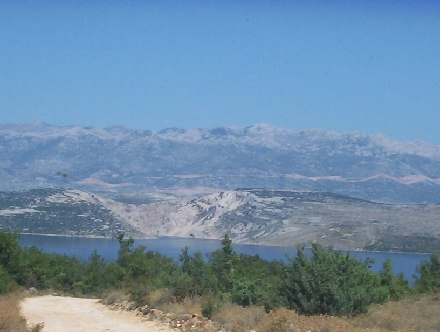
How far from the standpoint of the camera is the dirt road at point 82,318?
17812 millimetres

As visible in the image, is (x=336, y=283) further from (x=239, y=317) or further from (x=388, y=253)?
(x=388, y=253)

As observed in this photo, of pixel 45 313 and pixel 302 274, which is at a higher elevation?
pixel 302 274

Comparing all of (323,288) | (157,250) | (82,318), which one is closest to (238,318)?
(323,288)

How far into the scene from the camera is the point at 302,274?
707 inches

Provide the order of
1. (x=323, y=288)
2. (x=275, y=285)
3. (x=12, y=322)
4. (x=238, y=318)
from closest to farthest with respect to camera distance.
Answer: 1. (x=12, y=322)
2. (x=238, y=318)
3. (x=323, y=288)
4. (x=275, y=285)

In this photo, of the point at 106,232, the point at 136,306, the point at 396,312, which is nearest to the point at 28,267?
the point at 136,306

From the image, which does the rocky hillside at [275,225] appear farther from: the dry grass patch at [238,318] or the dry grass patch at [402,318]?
the dry grass patch at [238,318]

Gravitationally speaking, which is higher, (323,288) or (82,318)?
(323,288)

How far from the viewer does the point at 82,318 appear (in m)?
19.9

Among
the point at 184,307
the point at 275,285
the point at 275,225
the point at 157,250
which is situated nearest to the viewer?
the point at 184,307

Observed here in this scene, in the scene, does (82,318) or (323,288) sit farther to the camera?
(82,318)

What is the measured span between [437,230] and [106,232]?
272 feet

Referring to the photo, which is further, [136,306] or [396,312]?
[136,306]

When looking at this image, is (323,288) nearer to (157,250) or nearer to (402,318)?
(402,318)
